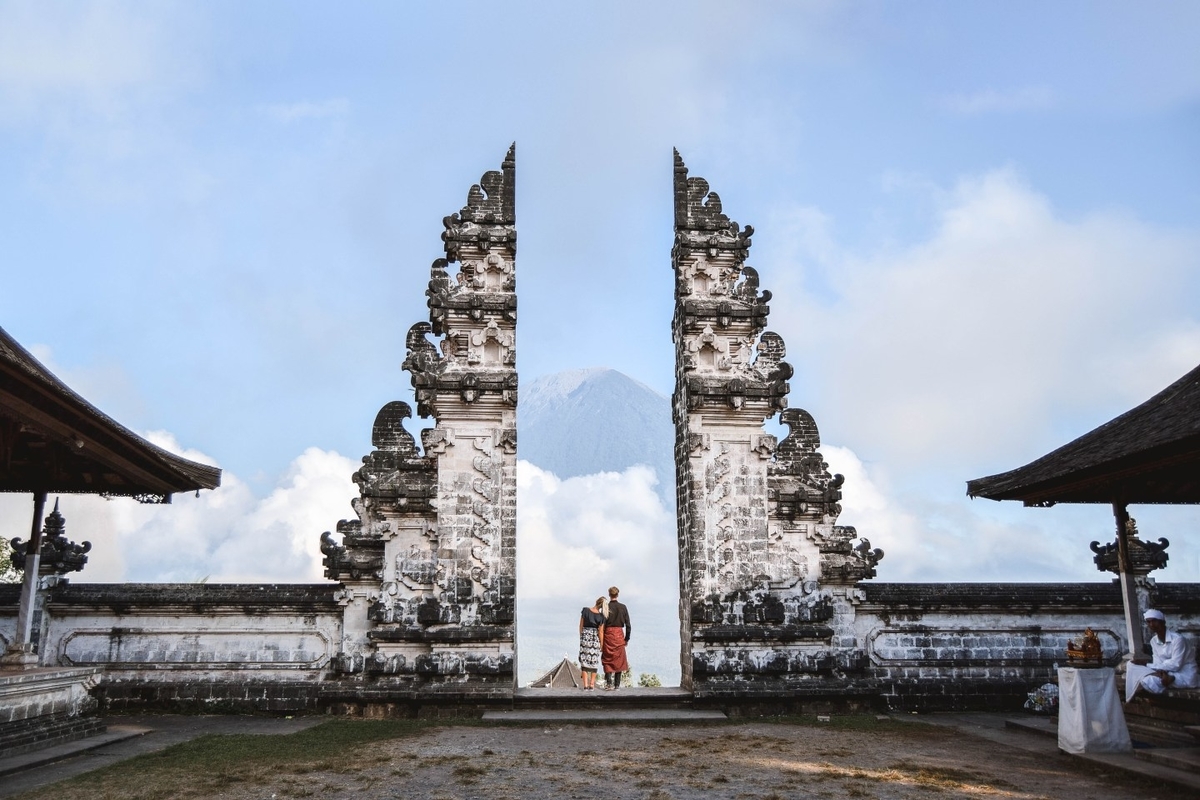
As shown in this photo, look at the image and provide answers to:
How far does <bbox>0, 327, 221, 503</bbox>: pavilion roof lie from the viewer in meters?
8.17

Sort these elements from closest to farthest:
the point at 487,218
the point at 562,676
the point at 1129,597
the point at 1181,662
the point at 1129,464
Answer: the point at 1129,464 → the point at 1181,662 → the point at 1129,597 → the point at 487,218 → the point at 562,676

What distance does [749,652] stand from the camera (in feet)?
43.2

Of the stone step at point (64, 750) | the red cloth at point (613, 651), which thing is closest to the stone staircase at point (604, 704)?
the red cloth at point (613, 651)

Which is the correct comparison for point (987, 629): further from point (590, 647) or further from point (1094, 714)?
point (590, 647)

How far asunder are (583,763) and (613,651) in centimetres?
494

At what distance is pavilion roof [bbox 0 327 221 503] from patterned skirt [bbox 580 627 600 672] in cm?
586

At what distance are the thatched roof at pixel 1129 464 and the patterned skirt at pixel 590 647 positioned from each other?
5916mm

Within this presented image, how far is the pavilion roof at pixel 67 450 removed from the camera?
26.8 feet

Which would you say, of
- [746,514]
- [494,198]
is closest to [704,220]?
[494,198]

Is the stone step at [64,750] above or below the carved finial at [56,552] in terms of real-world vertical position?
below

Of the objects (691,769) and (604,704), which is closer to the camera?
(691,769)

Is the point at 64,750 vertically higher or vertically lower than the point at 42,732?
lower

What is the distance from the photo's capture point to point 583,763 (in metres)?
9.00

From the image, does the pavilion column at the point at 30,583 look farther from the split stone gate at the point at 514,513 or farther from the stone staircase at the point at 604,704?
the stone staircase at the point at 604,704
